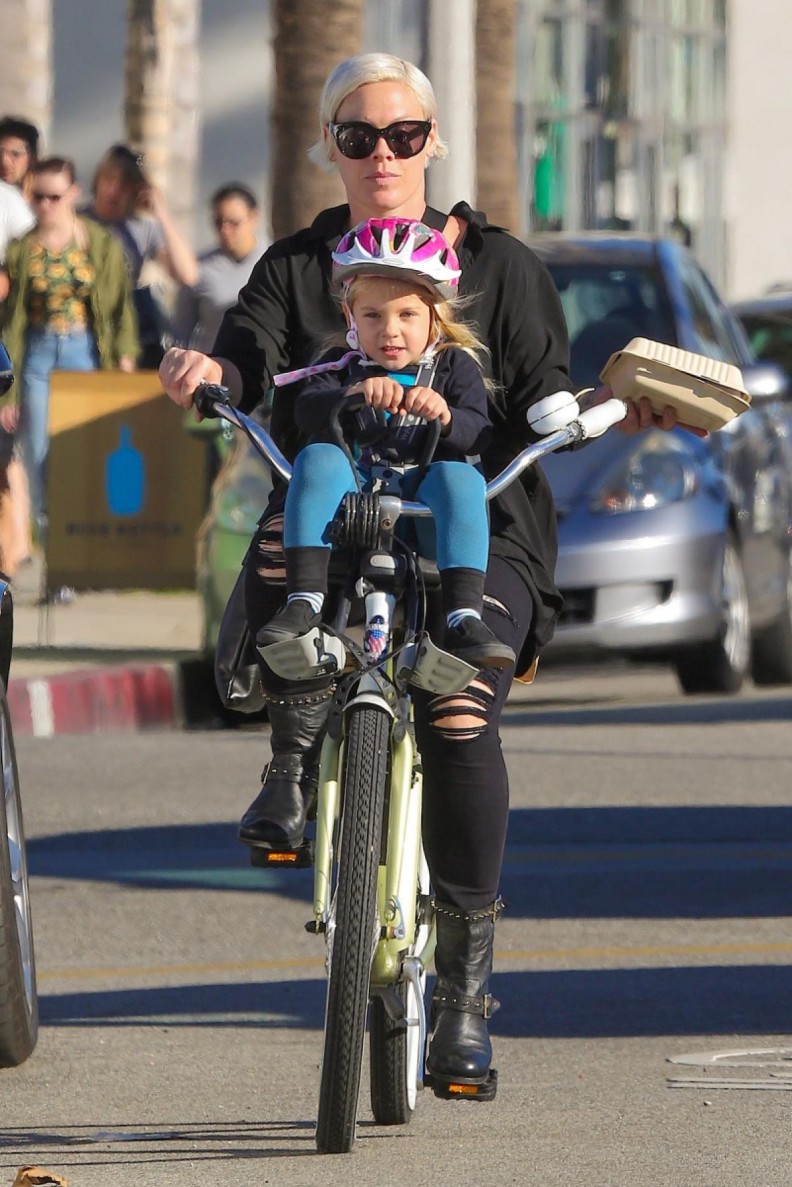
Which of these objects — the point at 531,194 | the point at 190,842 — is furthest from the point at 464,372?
the point at 531,194

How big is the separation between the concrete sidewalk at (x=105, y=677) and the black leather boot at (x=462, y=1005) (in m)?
6.89

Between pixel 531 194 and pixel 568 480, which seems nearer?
pixel 568 480

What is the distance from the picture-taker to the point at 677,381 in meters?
5.56

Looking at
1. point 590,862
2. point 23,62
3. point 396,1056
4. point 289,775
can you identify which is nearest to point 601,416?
point 289,775

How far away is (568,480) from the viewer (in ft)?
40.8

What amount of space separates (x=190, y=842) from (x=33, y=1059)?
3190mm

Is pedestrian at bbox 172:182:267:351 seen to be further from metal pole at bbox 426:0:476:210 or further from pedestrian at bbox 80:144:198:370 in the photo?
metal pole at bbox 426:0:476:210

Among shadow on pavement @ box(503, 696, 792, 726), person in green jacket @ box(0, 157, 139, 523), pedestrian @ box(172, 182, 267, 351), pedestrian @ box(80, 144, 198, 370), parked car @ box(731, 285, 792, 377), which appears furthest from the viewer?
parked car @ box(731, 285, 792, 377)

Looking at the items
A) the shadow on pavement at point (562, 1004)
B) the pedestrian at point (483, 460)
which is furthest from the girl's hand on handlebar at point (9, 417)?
the pedestrian at point (483, 460)

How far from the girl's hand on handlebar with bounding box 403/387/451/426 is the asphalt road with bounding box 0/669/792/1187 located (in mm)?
1236

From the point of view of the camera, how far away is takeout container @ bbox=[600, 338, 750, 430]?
5539mm

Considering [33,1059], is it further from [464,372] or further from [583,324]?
[583,324]

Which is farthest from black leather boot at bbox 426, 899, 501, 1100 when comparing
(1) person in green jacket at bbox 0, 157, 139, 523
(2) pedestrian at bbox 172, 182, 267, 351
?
(2) pedestrian at bbox 172, 182, 267, 351

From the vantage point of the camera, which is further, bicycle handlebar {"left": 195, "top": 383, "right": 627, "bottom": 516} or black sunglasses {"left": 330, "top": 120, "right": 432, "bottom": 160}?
black sunglasses {"left": 330, "top": 120, "right": 432, "bottom": 160}
